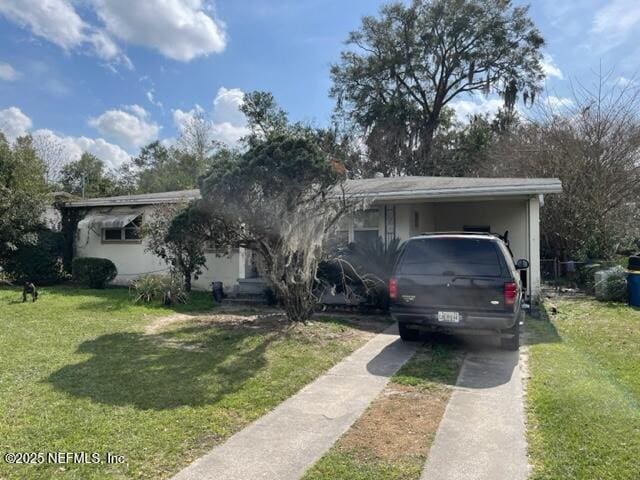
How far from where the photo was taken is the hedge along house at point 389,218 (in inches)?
417

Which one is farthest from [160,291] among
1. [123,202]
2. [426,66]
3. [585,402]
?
[426,66]

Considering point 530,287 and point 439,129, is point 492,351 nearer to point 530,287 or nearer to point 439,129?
point 530,287

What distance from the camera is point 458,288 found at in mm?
6281

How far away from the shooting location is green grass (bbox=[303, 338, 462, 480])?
125 inches

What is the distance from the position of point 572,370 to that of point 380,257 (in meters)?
5.00

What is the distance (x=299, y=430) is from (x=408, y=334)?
3732 millimetres

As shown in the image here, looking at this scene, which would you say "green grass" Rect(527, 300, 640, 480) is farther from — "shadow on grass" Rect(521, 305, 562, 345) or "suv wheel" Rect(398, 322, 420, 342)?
"suv wheel" Rect(398, 322, 420, 342)

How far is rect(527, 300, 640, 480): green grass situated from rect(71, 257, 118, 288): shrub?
468 inches

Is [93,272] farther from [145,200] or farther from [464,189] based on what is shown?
[464,189]

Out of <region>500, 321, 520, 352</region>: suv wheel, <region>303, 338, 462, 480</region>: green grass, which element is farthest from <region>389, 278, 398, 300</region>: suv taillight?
<region>500, 321, 520, 352</region>: suv wheel

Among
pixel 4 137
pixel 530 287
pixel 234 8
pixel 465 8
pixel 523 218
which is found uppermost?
pixel 465 8

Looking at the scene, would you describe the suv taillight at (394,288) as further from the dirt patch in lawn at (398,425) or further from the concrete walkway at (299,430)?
the dirt patch in lawn at (398,425)

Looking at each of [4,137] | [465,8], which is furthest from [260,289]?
[465,8]

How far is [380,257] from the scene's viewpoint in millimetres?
10102
